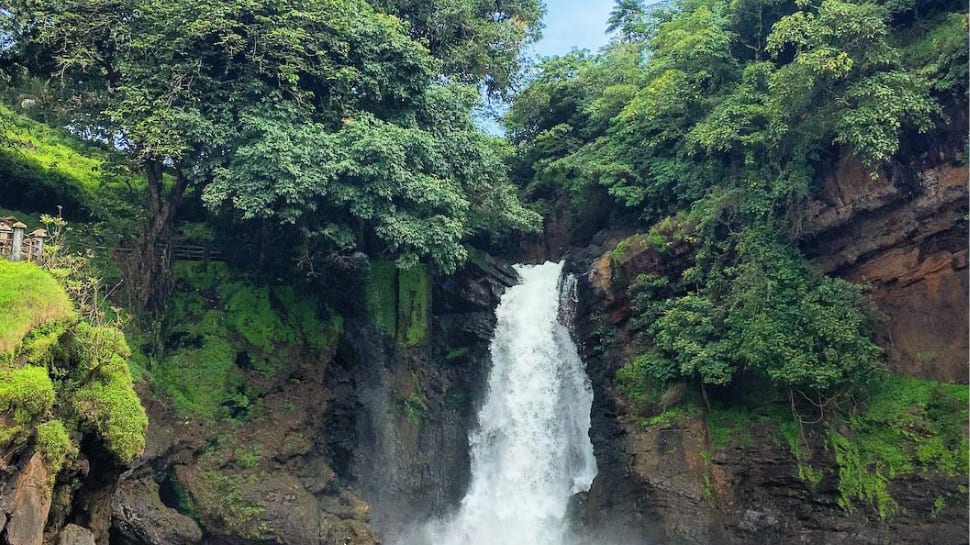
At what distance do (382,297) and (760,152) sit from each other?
32.5 ft

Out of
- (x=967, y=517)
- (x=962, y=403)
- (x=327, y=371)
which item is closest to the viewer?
(x=967, y=517)

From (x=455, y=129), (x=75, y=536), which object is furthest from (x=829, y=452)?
(x=75, y=536)

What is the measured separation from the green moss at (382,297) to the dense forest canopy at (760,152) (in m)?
6.08

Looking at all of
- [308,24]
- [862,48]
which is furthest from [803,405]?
[308,24]

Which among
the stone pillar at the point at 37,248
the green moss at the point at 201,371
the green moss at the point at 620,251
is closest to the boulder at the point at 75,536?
the stone pillar at the point at 37,248

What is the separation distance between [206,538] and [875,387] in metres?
14.1

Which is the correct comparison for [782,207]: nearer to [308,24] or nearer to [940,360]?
[940,360]

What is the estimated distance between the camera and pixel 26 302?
9.36m

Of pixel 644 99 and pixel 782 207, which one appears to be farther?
pixel 644 99

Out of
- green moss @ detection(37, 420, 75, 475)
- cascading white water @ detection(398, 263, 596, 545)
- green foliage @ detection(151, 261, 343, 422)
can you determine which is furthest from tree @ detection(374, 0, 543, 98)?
green moss @ detection(37, 420, 75, 475)

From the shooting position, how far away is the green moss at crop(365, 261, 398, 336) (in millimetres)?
19281

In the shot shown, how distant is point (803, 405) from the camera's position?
16.0 metres

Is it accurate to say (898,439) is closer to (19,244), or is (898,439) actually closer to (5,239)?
(19,244)

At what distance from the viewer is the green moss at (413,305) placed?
19516 millimetres
